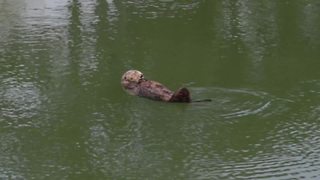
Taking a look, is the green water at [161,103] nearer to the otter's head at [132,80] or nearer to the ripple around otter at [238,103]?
the ripple around otter at [238,103]

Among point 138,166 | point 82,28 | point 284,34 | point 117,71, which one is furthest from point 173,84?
point 82,28

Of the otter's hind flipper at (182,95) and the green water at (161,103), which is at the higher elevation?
the otter's hind flipper at (182,95)

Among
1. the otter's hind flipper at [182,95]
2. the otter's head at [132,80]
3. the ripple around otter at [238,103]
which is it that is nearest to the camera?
the ripple around otter at [238,103]

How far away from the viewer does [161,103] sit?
33.8 ft

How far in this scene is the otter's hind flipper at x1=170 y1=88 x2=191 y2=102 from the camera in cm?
1005

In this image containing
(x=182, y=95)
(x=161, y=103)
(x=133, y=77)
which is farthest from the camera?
(x=133, y=77)

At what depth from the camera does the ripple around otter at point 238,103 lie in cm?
975

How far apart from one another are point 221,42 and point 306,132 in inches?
222

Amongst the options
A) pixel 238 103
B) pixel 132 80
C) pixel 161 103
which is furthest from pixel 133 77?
pixel 238 103

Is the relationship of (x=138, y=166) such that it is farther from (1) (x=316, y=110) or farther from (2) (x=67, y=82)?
(2) (x=67, y=82)

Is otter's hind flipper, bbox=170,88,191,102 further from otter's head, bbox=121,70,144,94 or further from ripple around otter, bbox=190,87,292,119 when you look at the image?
otter's head, bbox=121,70,144,94

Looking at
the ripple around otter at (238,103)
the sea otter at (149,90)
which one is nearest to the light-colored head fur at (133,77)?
the sea otter at (149,90)

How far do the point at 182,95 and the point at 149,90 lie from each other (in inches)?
25.0

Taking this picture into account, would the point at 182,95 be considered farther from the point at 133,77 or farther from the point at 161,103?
the point at 133,77
